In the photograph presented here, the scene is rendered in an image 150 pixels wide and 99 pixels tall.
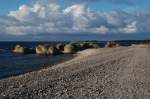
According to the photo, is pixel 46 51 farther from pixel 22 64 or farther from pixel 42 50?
pixel 22 64

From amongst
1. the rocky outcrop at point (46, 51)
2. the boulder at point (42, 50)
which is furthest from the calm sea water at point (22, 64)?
the boulder at point (42, 50)

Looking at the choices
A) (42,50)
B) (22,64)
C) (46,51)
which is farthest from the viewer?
(42,50)

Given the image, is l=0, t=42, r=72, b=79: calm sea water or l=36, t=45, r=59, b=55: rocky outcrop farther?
l=36, t=45, r=59, b=55: rocky outcrop

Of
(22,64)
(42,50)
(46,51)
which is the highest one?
(42,50)

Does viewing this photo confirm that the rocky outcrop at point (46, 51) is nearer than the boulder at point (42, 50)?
Yes

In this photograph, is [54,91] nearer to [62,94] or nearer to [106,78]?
[62,94]

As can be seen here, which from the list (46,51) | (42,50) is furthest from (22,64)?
(42,50)

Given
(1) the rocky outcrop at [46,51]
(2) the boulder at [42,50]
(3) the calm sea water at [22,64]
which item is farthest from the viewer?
(2) the boulder at [42,50]

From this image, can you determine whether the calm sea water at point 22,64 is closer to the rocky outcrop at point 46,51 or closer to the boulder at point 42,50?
the rocky outcrop at point 46,51

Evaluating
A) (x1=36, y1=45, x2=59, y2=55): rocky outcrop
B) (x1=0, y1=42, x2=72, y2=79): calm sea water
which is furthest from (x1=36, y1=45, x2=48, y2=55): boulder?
(x1=0, y1=42, x2=72, y2=79): calm sea water

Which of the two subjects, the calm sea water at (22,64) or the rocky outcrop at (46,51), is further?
the rocky outcrop at (46,51)

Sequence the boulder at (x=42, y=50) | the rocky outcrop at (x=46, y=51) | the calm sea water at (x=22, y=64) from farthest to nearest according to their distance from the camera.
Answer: the boulder at (x=42, y=50), the rocky outcrop at (x=46, y=51), the calm sea water at (x=22, y=64)

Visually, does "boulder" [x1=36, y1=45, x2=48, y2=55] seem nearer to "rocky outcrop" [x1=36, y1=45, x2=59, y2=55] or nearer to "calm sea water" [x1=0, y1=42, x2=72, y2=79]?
"rocky outcrop" [x1=36, y1=45, x2=59, y2=55]

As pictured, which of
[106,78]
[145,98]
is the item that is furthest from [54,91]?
[106,78]
